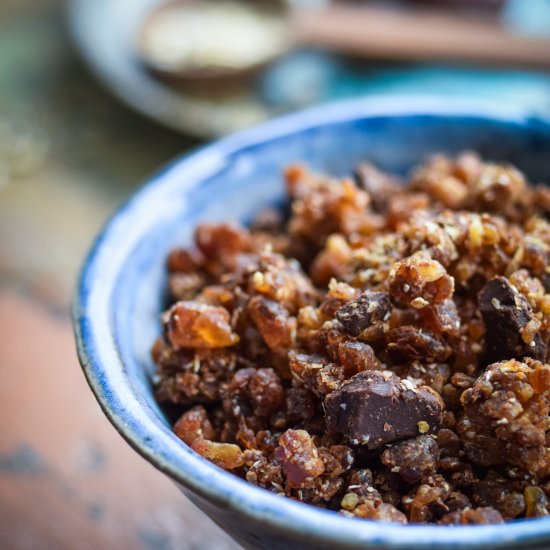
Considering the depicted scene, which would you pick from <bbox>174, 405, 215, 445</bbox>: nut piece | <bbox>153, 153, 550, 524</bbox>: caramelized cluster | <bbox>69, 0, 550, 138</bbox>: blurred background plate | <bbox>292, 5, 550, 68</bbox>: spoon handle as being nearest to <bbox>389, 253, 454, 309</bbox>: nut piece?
<bbox>153, 153, 550, 524</bbox>: caramelized cluster

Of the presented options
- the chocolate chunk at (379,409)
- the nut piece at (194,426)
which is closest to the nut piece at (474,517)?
the chocolate chunk at (379,409)

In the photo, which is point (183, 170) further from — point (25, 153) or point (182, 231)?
point (25, 153)

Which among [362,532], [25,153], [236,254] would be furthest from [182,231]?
[25,153]

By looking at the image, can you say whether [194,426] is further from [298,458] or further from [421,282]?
[421,282]

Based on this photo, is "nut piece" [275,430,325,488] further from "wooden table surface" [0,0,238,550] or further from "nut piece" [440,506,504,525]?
"wooden table surface" [0,0,238,550]

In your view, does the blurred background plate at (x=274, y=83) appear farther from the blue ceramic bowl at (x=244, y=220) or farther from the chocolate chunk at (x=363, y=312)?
the chocolate chunk at (x=363, y=312)

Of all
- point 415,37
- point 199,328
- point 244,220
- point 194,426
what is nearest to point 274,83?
point 415,37
